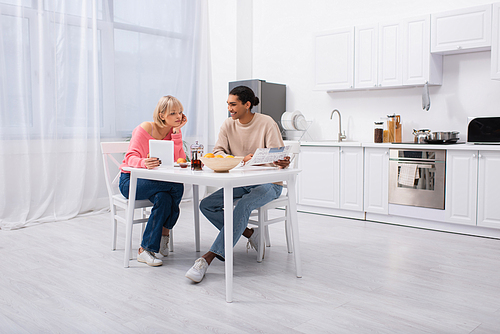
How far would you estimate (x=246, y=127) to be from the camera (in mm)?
2957

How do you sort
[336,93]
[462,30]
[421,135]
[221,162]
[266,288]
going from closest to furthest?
1. [221,162]
2. [266,288]
3. [462,30]
4. [421,135]
5. [336,93]

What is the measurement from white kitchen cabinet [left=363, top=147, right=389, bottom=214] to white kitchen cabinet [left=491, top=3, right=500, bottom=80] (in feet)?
3.61

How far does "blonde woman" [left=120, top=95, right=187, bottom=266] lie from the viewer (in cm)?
279

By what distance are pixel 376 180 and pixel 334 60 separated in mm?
1396

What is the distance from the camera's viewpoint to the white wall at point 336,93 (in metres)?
4.17

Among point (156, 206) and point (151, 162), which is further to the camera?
point (156, 206)

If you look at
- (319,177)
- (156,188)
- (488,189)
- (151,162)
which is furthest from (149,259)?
(488,189)

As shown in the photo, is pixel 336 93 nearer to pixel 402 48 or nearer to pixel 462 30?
pixel 402 48

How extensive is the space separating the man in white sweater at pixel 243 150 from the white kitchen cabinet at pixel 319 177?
173 centimetres

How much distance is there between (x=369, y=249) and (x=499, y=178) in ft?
4.20

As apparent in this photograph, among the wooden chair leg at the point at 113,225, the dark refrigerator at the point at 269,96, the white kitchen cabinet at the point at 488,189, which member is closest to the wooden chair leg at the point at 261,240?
the wooden chair leg at the point at 113,225

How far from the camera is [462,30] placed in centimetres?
387

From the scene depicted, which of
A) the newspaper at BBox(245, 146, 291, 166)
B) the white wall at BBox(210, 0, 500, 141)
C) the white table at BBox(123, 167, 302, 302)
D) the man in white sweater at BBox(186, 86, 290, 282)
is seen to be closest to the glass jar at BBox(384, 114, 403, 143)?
the white wall at BBox(210, 0, 500, 141)

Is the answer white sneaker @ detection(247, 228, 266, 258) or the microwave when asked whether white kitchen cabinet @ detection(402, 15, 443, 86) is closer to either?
the microwave
